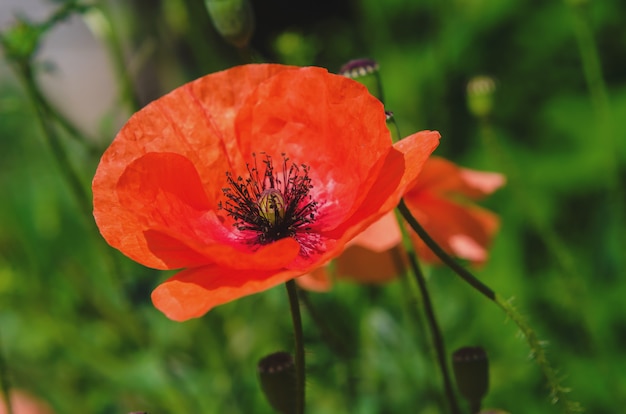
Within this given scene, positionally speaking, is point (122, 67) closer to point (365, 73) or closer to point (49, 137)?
point (49, 137)

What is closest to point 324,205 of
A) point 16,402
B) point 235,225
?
point 235,225

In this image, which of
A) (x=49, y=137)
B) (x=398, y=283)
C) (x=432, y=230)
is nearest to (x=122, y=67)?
(x=49, y=137)

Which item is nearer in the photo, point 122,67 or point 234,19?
point 234,19

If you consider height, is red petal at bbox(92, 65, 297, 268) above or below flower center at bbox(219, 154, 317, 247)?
above

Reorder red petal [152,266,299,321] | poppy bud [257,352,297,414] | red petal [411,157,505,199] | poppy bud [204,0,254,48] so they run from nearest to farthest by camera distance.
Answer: red petal [152,266,299,321]
poppy bud [257,352,297,414]
poppy bud [204,0,254,48]
red petal [411,157,505,199]

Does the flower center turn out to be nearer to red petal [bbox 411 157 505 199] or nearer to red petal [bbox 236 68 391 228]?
red petal [bbox 236 68 391 228]

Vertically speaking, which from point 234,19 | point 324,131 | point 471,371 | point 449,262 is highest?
point 234,19

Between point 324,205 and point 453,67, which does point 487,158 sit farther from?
point 324,205

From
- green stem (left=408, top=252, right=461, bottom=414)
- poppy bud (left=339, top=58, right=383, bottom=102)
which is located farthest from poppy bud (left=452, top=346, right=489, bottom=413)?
poppy bud (left=339, top=58, right=383, bottom=102)
